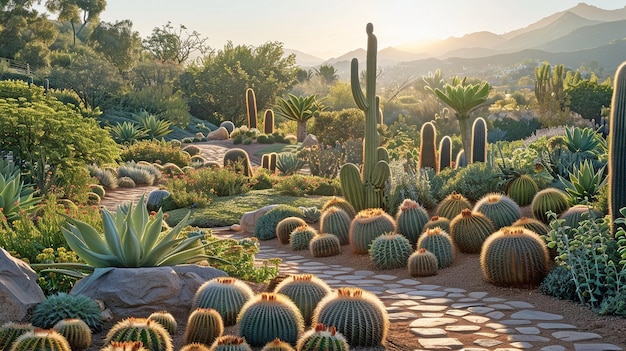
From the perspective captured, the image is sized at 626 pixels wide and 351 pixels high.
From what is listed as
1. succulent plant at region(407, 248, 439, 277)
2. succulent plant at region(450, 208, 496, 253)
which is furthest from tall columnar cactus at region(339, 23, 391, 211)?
succulent plant at region(407, 248, 439, 277)

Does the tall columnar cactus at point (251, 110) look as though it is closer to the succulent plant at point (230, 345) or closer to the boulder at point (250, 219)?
the boulder at point (250, 219)

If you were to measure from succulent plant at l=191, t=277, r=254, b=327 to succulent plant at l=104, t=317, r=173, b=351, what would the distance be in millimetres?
843

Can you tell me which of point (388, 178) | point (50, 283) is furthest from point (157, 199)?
point (50, 283)

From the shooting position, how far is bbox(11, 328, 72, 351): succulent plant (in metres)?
4.47

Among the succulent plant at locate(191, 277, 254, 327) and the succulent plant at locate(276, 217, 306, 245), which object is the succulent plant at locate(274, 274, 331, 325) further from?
the succulent plant at locate(276, 217, 306, 245)

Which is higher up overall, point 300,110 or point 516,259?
point 300,110

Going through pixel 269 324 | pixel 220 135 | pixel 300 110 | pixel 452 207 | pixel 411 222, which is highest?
pixel 300 110

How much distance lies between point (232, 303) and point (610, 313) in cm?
319

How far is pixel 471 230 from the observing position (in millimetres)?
8555

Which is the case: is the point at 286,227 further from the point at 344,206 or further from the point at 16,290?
the point at 16,290

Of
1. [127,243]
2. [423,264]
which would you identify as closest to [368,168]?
[423,264]

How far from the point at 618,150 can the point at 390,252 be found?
2.85 metres

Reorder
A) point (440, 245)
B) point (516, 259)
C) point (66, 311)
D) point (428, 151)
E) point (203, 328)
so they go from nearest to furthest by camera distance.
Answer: point (203, 328)
point (66, 311)
point (516, 259)
point (440, 245)
point (428, 151)

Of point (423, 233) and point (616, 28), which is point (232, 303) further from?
point (616, 28)
